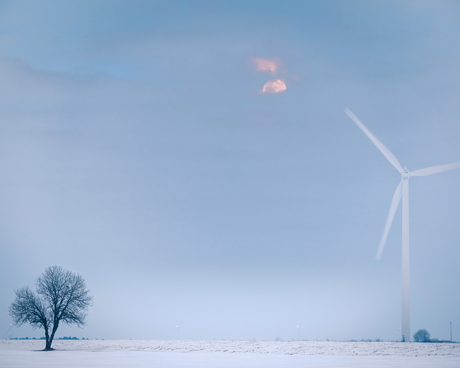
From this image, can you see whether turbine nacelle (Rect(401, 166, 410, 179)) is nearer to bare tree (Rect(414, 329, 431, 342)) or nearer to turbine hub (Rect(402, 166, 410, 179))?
turbine hub (Rect(402, 166, 410, 179))

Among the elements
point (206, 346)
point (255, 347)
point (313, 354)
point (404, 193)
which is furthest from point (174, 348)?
point (404, 193)

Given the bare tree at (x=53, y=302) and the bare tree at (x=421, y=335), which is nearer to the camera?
the bare tree at (x=53, y=302)

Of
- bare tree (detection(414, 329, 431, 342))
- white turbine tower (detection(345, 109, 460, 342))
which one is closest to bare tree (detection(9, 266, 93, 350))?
white turbine tower (detection(345, 109, 460, 342))

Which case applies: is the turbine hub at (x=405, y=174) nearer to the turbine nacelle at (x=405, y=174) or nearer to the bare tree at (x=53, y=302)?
the turbine nacelle at (x=405, y=174)

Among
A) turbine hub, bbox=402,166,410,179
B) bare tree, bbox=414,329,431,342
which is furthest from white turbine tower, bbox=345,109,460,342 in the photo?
bare tree, bbox=414,329,431,342

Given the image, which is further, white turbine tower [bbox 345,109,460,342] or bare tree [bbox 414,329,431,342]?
bare tree [bbox 414,329,431,342]

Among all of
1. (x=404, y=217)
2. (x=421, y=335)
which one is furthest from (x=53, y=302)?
(x=421, y=335)

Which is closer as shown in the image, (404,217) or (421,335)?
(404,217)

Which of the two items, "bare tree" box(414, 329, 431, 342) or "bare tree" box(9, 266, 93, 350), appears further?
"bare tree" box(414, 329, 431, 342)

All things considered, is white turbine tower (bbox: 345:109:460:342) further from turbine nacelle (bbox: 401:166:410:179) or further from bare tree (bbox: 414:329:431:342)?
bare tree (bbox: 414:329:431:342)

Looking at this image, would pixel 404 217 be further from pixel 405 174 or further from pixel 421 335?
pixel 421 335

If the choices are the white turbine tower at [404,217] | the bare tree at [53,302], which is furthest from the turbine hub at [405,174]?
the bare tree at [53,302]

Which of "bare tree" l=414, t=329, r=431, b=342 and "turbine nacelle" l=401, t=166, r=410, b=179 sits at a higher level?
"turbine nacelle" l=401, t=166, r=410, b=179

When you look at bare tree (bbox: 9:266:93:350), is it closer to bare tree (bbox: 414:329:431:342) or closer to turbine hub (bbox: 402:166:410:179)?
turbine hub (bbox: 402:166:410:179)
